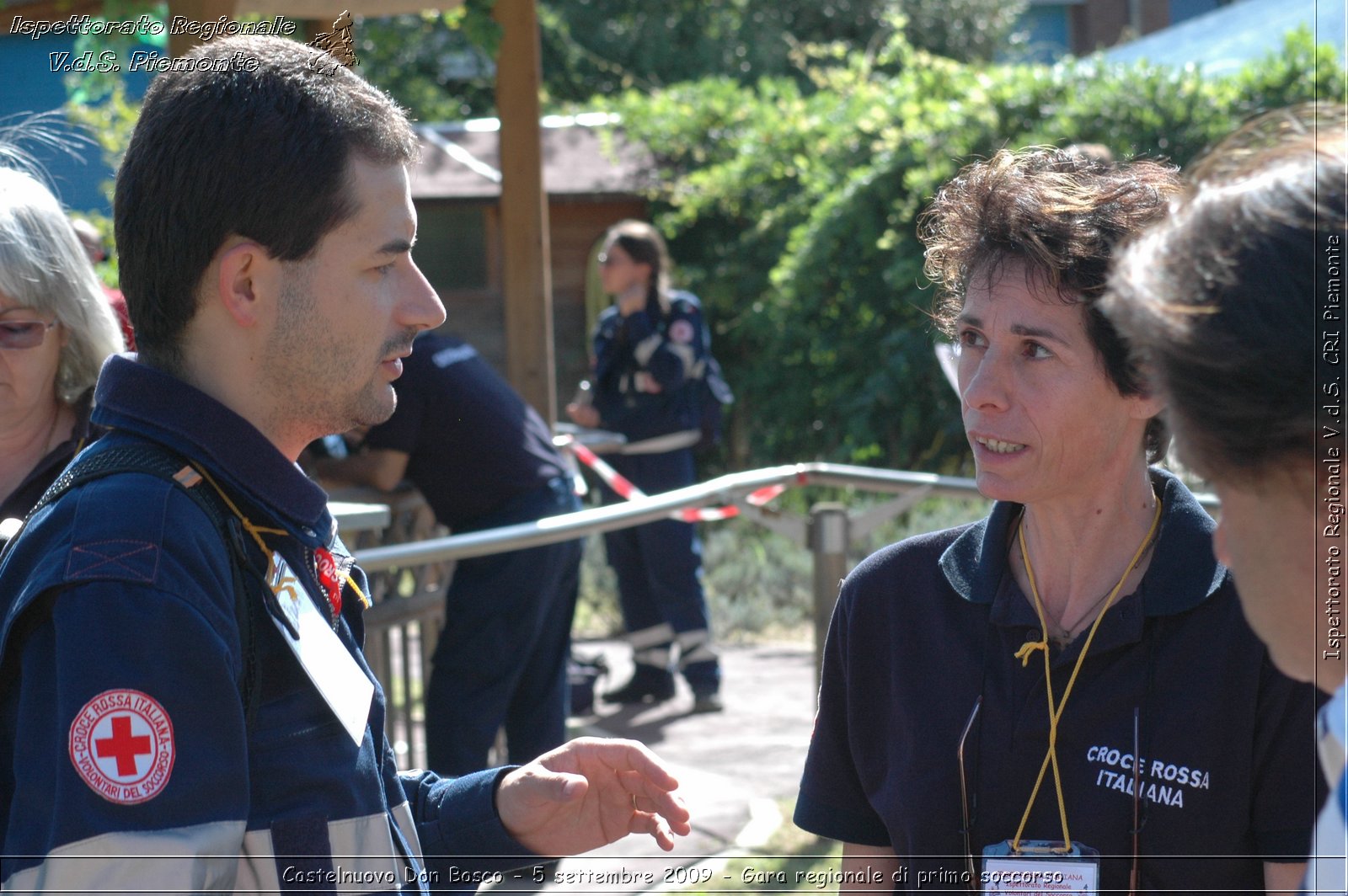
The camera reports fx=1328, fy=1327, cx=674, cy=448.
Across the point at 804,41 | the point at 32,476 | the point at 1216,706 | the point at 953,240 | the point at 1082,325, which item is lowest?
the point at 1216,706

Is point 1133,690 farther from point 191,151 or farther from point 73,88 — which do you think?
point 73,88

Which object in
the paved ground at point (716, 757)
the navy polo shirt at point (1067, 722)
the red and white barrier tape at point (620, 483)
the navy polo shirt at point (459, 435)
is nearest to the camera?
the navy polo shirt at point (1067, 722)

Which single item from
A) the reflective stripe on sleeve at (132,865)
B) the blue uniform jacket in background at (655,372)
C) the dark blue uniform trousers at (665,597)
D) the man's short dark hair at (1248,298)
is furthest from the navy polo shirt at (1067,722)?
the blue uniform jacket in background at (655,372)

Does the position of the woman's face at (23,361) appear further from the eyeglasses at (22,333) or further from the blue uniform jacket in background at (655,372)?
the blue uniform jacket in background at (655,372)

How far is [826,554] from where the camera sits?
467 centimetres

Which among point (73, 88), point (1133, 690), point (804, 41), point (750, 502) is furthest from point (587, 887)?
point (804, 41)

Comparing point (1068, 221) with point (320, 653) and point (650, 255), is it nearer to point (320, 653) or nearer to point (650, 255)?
point (320, 653)

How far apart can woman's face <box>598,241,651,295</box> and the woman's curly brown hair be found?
5091 millimetres

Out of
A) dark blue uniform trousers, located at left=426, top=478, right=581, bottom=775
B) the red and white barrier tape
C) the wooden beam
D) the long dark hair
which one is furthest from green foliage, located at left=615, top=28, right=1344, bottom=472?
dark blue uniform trousers, located at left=426, top=478, right=581, bottom=775

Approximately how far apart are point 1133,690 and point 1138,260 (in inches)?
36.8

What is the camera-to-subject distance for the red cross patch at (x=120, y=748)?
1219 mm

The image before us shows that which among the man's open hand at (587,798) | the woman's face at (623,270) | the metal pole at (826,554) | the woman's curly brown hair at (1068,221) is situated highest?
the woman's face at (623,270)

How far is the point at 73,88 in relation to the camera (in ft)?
30.7

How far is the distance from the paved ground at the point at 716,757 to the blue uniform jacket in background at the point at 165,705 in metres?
1.66
